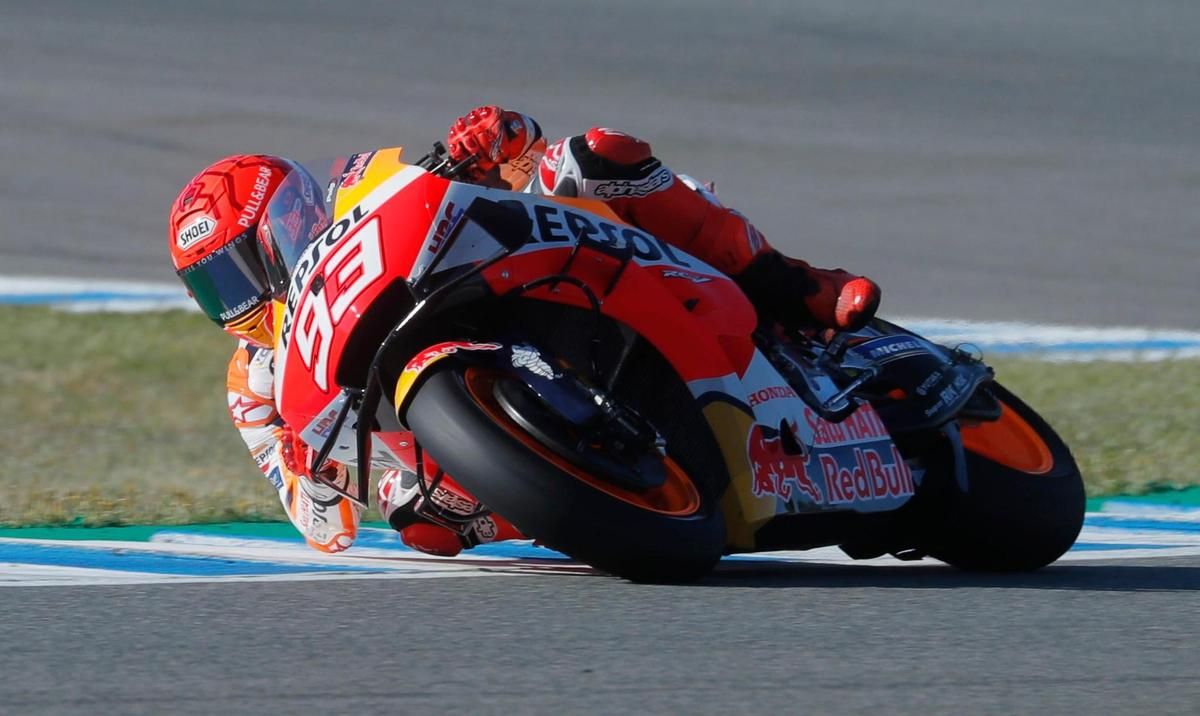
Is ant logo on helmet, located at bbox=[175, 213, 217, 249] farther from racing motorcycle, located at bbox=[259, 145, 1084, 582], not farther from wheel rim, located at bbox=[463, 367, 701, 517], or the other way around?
wheel rim, located at bbox=[463, 367, 701, 517]

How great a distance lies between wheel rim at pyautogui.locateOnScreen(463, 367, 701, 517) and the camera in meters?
3.49

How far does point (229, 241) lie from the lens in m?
4.27

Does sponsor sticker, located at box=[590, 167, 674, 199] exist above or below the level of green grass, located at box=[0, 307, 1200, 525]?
above

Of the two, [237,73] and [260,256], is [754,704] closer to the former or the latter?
[260,256]

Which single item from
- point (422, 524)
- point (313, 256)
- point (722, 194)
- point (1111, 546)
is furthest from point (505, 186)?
point (722, 194)

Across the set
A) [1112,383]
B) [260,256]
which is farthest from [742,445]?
[1112,383]

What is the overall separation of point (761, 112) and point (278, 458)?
11.0 meters

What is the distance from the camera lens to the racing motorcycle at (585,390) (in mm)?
3516

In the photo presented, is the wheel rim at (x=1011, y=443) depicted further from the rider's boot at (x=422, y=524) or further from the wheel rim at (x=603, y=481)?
the rider's boot at (x=422, y=524)

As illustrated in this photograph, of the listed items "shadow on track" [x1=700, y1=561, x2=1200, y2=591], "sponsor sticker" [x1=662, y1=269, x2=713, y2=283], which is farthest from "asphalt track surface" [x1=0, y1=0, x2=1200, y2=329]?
"sponsor sticker" [x1=662, y1=269, x2=713, y2=283]

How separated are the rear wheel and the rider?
19.1 inches

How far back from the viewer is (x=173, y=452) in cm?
705

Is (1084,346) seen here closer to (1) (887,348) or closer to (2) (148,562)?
(1) (887,348)

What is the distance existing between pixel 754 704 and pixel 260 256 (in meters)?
1.93
